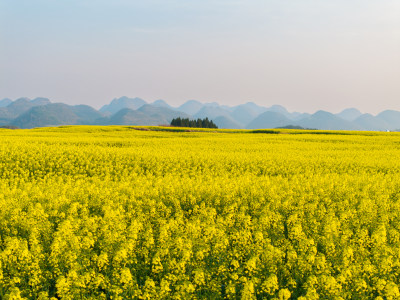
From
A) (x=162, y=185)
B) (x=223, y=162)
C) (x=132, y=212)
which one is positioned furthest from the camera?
(x=223, y=162)

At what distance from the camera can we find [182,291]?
554 centimetres

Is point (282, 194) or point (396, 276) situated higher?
point (282, 194)

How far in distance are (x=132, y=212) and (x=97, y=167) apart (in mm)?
12519

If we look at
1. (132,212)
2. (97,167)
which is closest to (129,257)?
(132,212)

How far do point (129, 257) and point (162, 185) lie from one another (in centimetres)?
720

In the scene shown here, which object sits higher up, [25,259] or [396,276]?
[25,259]

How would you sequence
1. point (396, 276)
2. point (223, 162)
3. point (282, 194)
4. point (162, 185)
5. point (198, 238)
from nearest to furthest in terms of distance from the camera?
1. point (396, 276)
2. point (198, 238)
3. point (282, 194)
4. point (162, 185)
5. point (223, 162)

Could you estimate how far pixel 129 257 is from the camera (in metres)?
6.96

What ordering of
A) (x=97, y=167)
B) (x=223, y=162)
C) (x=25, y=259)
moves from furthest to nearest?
(x=223, y=162) < (x=97, y=167) < (x=25, y=259)

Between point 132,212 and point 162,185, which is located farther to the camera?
point 162,185

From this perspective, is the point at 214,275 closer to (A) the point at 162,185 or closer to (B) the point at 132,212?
(B) the point at 132,212

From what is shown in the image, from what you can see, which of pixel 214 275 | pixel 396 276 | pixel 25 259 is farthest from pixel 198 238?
pixel 396 276

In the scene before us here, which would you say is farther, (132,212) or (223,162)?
(223,162)

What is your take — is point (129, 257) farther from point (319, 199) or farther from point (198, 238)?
point (319, 199)
